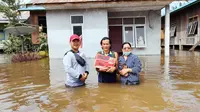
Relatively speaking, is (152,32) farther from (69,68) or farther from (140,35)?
(69,68)

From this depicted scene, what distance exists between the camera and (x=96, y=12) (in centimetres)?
1323

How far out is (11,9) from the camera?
64.2ft

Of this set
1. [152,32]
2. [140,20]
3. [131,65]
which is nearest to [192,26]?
[152,32]

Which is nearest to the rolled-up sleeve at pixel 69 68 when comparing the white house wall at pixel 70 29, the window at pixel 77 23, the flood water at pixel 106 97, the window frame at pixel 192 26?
the flood water at pixel 106 97

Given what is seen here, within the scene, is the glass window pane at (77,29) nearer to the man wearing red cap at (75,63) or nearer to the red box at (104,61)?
the red box at (104,61)

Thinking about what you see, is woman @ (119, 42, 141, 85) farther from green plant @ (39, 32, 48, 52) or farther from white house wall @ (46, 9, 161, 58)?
green plant @ (39, 32, 48, 52)

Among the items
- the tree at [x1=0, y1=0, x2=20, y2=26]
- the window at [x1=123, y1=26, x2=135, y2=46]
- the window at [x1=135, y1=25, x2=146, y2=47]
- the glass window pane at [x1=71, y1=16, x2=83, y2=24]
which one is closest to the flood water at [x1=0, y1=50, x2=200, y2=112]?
the glass window pane at [x1=71, y1=16, x2=83, y2=24]

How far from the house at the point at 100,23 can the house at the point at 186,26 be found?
4844mm

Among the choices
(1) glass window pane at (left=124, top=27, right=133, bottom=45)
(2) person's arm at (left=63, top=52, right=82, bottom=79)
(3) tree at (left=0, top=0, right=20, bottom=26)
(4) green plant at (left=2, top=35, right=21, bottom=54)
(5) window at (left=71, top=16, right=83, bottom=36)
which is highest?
(3) tree at (left=0, top=0, right=20, bottom=26)

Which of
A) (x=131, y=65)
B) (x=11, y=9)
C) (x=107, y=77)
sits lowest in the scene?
(x=107, y=77)

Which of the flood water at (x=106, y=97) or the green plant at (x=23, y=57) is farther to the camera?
the green plant at (x=23, y=57)

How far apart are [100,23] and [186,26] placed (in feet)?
34.4

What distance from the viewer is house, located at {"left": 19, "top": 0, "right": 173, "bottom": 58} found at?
12032mm

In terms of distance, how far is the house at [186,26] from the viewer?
17594 mm
